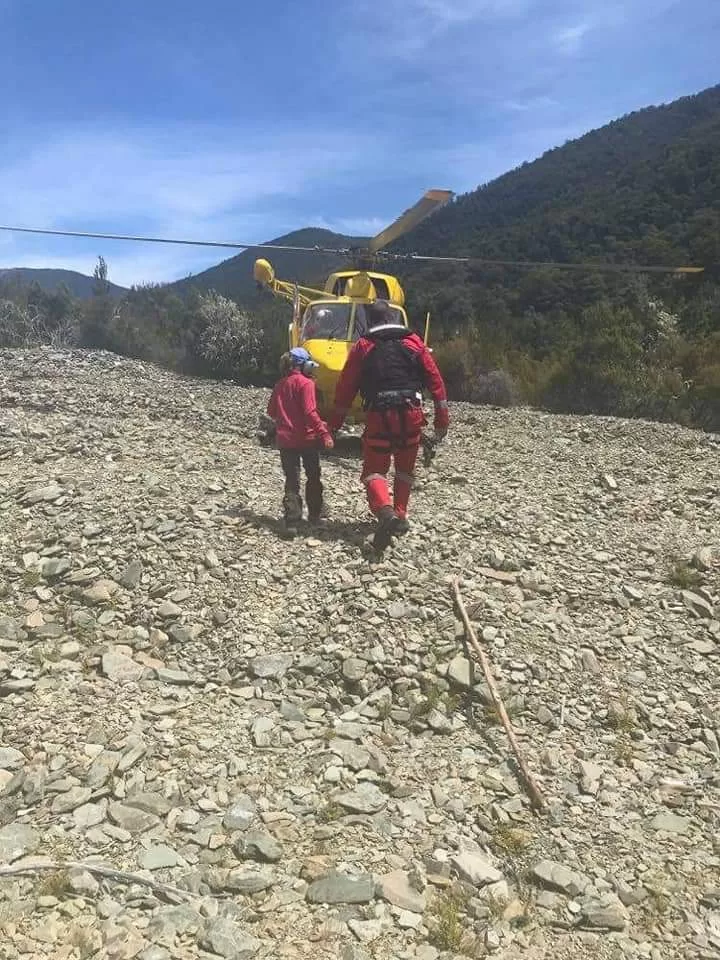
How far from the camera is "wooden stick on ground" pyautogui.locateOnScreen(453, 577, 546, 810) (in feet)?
13.8

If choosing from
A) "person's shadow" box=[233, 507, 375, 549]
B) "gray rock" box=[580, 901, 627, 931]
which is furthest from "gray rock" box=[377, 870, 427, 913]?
"person's shadow" box=[233, 507, 375, 549]

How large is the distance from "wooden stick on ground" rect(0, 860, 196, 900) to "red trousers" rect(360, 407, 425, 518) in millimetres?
3635

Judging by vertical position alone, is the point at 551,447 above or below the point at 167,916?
above

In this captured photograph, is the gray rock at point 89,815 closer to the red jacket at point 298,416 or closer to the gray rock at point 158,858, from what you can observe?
the gray rock at point 158,858

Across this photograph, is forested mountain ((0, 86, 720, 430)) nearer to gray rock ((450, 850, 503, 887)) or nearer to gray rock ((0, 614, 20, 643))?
gray rock ((0, 614, 20, 643))

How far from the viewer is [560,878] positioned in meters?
3.63

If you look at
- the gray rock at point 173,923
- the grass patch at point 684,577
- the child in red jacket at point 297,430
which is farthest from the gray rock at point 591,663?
the gray rock at point 173,923

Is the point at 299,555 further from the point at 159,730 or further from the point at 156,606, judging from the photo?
the point at 159,730

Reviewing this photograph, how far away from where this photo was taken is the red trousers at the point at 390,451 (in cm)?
657

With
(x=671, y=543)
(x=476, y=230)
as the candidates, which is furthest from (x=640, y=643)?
(x=476, y=230)

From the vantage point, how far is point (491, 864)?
12.3 ft

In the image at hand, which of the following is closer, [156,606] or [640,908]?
[640,908]

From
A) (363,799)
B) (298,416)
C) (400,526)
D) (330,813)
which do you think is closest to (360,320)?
(298,416)

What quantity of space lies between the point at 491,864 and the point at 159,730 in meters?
2.15
